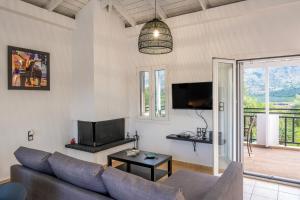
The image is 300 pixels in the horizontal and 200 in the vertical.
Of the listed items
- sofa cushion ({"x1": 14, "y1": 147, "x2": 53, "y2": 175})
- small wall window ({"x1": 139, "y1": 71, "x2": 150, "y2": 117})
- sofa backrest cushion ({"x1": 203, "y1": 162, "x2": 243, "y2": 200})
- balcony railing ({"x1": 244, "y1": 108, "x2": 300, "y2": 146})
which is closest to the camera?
sofa backrest cushion ({"x1": 203, "y1": 162, "x2": 243, "y2": 200})

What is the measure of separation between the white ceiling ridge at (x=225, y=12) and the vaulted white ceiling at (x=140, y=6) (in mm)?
129

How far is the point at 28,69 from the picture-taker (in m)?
3.79

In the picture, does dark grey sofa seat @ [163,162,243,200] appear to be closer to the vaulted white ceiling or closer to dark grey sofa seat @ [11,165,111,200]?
dark grey sofa seat @ [11,165,111,200]

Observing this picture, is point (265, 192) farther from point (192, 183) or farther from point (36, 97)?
point (36, 97)

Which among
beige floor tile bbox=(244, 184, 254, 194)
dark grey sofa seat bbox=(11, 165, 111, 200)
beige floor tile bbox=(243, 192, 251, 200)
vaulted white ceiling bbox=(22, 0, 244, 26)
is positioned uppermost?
vaulted white ceiling bbox=(22, 0, 244, 26)

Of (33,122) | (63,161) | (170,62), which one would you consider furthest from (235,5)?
(33,122)

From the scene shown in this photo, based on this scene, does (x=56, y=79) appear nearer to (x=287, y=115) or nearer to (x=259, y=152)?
(x=259, y=152)

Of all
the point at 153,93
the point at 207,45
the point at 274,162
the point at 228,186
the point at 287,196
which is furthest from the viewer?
the point at 153,93

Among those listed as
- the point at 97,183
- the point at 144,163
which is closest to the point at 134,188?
the point at 97,183

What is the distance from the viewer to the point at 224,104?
3.88 m

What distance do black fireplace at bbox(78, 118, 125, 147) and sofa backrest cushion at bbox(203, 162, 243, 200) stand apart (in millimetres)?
2847

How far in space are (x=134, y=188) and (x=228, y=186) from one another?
0.88 meters

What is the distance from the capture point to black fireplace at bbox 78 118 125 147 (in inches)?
170

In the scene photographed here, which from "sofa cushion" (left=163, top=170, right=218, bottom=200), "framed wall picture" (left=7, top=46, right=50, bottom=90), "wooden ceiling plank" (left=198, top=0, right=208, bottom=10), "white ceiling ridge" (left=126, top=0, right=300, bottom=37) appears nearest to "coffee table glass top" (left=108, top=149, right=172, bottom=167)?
"sofa cushion" (left=163, top=170, right=218, bottom=200)
